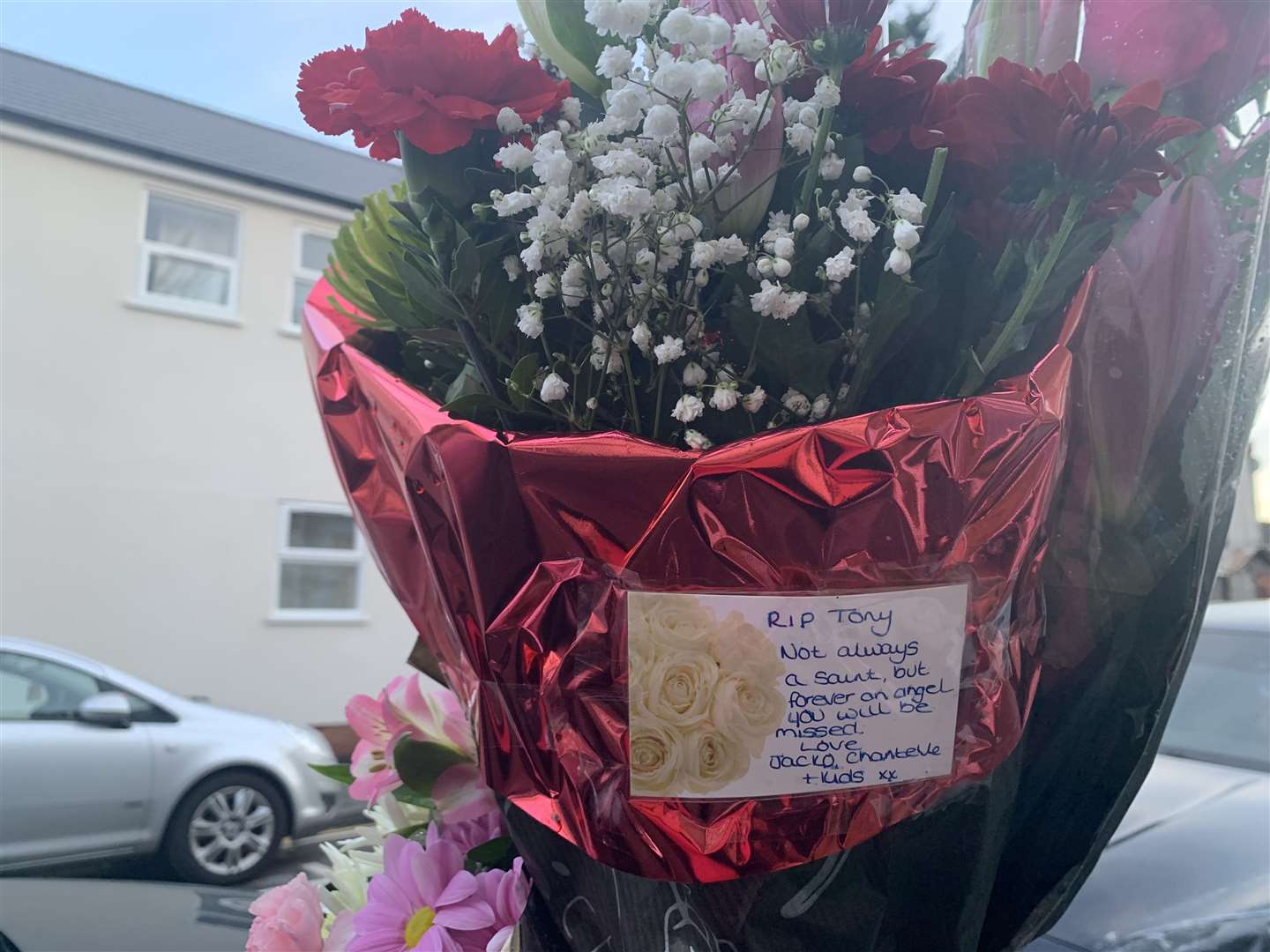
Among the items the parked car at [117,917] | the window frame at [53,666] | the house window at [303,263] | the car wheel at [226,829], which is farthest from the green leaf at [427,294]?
the house window at [303,263]

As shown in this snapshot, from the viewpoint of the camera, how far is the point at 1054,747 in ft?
2.11

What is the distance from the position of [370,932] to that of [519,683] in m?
0.22

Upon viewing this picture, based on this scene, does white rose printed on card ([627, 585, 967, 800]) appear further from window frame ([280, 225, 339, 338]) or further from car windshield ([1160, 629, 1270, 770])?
window frame ([280, 225, 339, 338])

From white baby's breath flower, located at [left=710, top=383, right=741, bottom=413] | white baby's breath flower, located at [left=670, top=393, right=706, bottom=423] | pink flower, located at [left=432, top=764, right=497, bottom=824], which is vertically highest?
white baby's breath flower, located at [left=710, top=383, right=741, bottom=413]

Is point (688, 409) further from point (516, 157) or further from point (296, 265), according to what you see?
point (296, 265)

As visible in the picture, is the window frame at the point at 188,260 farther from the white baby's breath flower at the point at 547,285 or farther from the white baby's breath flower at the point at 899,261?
the white baby's breath flower at the point at 899,261

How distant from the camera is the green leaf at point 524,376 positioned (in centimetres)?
57

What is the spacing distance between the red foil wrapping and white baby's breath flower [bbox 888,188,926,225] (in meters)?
0.10

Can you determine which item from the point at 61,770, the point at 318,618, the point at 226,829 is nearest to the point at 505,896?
the point at 61,770

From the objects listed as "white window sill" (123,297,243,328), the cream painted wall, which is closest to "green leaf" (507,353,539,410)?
the cream painted wall

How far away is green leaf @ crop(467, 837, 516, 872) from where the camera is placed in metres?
0.75

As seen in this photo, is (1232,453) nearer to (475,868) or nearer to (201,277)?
(475,868)

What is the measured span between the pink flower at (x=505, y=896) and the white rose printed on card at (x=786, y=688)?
16 cm

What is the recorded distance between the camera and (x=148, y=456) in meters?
7.82
